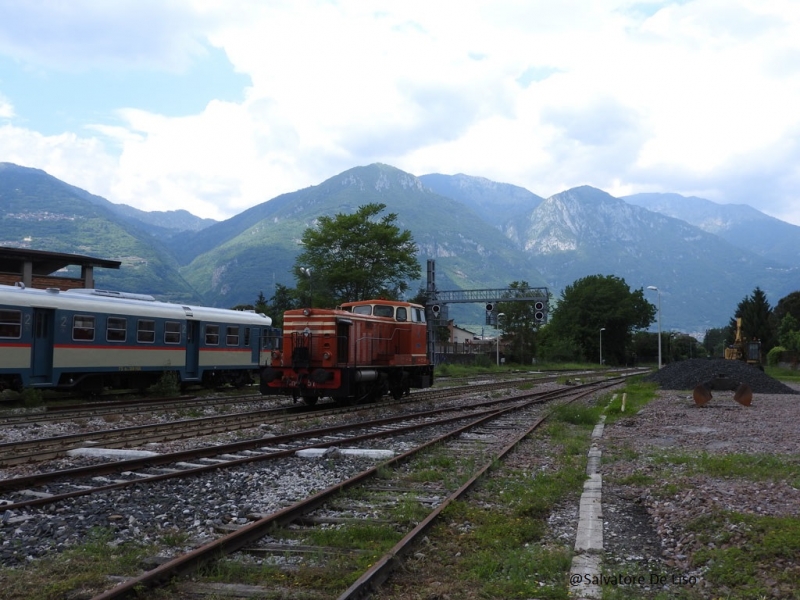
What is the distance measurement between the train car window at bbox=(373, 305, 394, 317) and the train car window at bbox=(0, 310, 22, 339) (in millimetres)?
9867

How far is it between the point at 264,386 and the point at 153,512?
1183 centimetres

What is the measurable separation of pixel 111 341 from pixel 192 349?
12.6ft

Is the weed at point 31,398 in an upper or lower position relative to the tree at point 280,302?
lower

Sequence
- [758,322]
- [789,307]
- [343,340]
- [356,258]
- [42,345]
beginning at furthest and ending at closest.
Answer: [789,307] → [758,322] → [356,258] → [343,340] → [42,345]

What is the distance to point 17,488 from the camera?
308 inches

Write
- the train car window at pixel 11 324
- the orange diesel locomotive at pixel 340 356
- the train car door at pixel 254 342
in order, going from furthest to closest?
the train car door at pixel 254 342, the orange diesel locomotive at pixel 340 356, the train car window at pixel 11 324

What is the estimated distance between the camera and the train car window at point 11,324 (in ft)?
58.2

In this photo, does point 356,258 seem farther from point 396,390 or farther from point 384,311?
point 396,390

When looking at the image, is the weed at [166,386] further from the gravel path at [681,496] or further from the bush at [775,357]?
the bush at [775,357]

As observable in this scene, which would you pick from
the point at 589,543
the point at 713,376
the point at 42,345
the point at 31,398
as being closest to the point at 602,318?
the point at 713,376

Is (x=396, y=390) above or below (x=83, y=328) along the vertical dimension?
below

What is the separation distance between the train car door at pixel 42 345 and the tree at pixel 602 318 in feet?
272

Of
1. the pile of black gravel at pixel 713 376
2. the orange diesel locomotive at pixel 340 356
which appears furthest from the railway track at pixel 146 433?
the pile of black gravel at pixel 713 376

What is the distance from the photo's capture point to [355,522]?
21.4 feet
